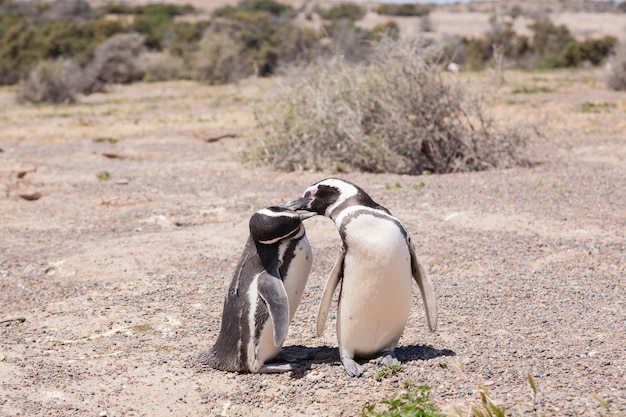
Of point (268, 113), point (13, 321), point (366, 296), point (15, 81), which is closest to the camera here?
point (366, 296)

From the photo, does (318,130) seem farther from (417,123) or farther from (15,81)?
(15,81)

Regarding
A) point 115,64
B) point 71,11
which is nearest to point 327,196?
point 115,64

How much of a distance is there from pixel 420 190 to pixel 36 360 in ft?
17.8

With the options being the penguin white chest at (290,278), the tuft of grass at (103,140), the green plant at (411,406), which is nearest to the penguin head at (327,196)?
the penguin white chest at (290,278)

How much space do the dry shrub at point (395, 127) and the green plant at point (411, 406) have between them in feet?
23.7

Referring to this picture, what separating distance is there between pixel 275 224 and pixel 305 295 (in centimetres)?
188

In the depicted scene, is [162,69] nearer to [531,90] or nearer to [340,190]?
[531,90]

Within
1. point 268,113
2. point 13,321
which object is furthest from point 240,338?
point 268,113

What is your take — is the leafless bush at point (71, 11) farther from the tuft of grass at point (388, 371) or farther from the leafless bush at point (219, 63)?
the tuft of grass at point (388, 371)

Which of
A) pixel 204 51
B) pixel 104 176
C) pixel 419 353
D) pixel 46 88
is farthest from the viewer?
pixel 204 51

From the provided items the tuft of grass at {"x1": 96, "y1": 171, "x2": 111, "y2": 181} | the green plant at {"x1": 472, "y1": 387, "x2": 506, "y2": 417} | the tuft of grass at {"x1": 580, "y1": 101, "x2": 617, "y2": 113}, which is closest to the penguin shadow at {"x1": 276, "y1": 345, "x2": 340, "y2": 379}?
the green plant at {"x1": 472, "y1": 387, "x2": 506, "y2": 417}

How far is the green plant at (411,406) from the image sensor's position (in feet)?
11.1

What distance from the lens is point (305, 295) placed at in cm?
598

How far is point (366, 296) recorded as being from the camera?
421cm
